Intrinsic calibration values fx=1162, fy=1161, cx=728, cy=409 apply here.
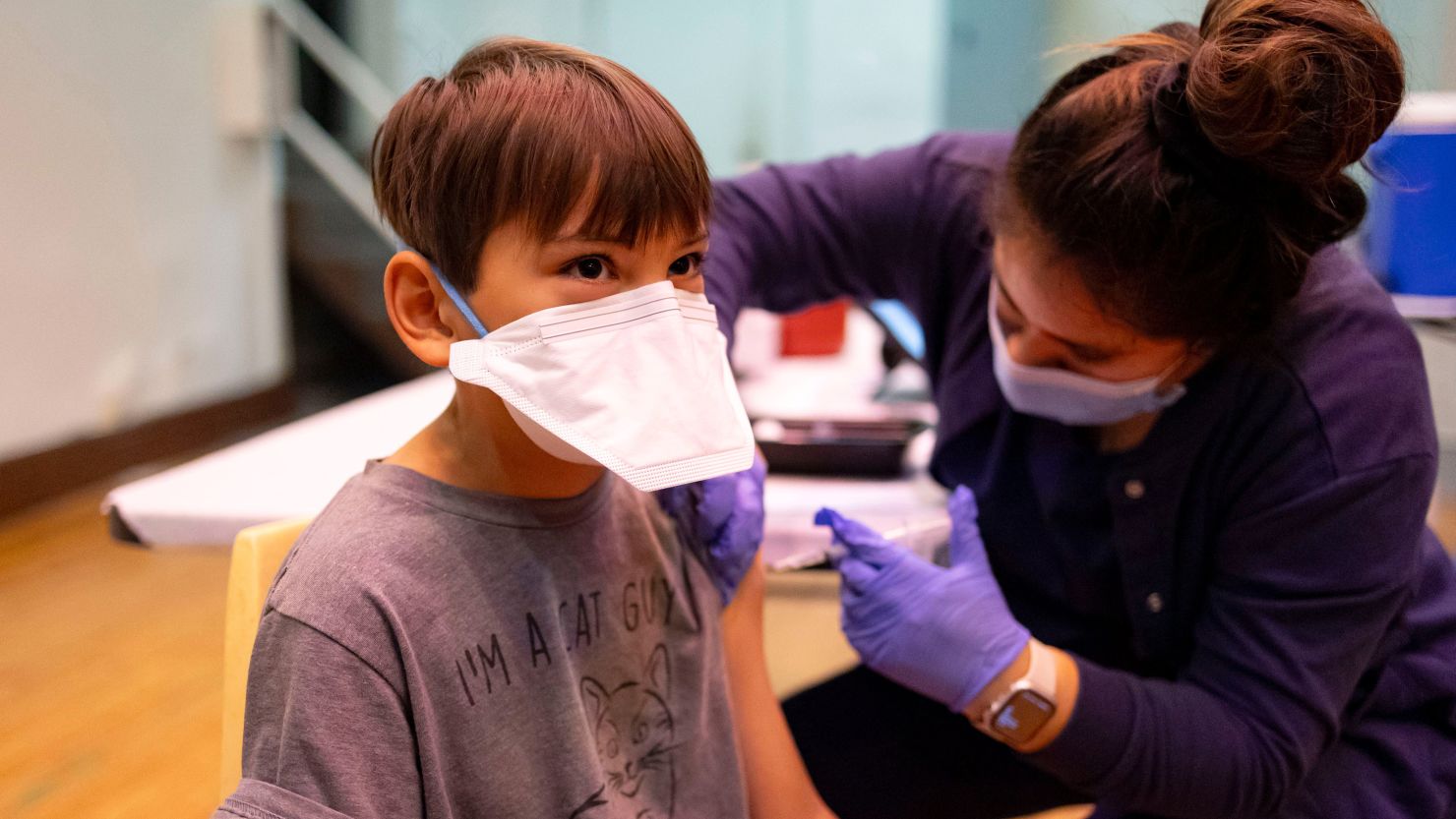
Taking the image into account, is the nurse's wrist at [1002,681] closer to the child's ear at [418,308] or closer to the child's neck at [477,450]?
the child's neck at [477,450]

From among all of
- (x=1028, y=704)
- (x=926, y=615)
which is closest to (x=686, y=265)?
(x=926, y=615)

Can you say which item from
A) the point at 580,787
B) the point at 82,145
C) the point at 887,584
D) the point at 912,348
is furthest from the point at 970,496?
the point at 82,145

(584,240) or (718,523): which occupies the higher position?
(584,240)

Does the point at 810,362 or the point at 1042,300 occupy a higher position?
the point at 1042,300

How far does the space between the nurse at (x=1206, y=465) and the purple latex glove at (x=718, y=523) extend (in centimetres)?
12

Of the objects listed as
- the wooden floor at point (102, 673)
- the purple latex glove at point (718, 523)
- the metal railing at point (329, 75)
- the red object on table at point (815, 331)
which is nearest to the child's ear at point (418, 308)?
the purple latex glove at point (718, 523)

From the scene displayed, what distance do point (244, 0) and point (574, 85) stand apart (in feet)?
13.9

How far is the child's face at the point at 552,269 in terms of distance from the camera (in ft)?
2.61

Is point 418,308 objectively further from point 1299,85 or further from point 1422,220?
point 1422,220

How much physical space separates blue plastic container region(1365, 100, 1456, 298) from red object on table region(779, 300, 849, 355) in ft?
3.56

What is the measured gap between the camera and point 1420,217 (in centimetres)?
166

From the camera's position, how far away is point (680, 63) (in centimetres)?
497

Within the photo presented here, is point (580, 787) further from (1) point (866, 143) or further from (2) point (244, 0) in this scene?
(1) point (866, 143)

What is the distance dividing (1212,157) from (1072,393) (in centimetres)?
27
